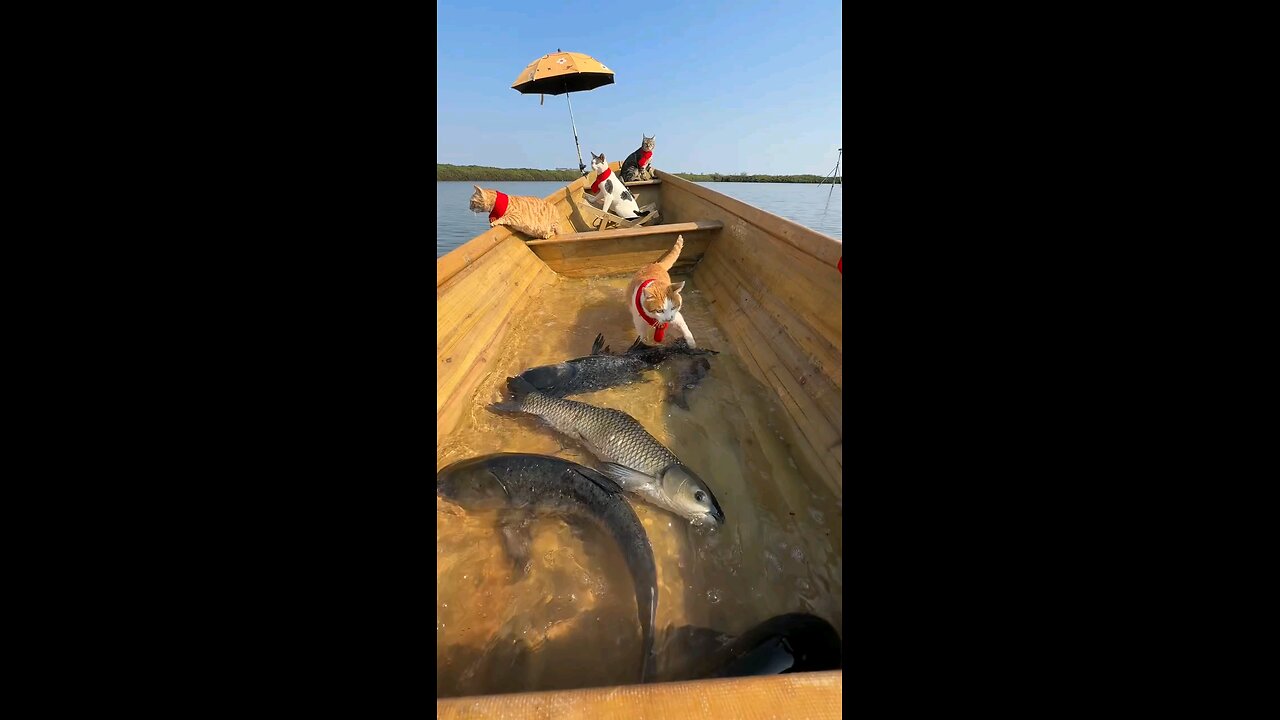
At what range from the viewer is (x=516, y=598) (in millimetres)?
1848

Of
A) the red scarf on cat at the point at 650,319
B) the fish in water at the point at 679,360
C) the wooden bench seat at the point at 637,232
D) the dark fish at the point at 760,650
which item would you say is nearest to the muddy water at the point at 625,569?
the dark fish at the point at 760,650

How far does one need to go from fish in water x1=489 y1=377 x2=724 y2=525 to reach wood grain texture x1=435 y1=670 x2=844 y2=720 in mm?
983

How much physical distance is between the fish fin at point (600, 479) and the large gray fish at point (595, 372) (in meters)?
0.94

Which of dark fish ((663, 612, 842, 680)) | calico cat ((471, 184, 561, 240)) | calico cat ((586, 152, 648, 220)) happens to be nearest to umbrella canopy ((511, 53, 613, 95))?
calico cat ((586, 152, 648, 220))

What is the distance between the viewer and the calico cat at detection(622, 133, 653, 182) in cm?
1164

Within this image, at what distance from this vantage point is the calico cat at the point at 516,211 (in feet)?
18.3

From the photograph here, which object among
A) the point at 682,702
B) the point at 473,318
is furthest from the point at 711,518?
the point at 473,318

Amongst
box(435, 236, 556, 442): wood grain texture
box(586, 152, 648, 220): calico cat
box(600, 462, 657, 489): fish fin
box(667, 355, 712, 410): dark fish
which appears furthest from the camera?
box(586, 152, 648, 220): calico cat

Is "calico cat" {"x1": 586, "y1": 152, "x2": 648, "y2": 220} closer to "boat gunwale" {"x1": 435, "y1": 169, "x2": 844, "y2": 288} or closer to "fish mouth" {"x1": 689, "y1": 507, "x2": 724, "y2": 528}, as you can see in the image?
"boat gunwale" {"x1": 435, "y1": 169, "x2": 844, "y2": 288}

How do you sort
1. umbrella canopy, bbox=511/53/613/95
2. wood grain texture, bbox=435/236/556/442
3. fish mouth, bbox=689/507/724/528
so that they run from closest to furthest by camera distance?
fish mouth, bbox=689/507/724/528 → wood grain texture, bbox=435/236/556/442 → umbrella canopy, bbox=511/53/613/95

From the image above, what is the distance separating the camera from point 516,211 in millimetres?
5750

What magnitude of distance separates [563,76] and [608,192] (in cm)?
578

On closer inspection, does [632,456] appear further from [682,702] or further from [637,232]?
[637,232]
